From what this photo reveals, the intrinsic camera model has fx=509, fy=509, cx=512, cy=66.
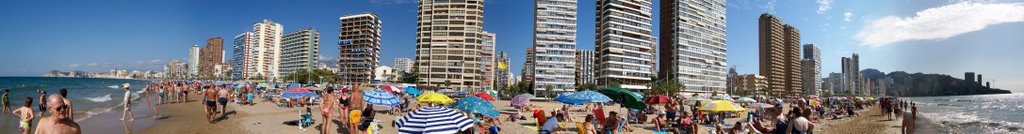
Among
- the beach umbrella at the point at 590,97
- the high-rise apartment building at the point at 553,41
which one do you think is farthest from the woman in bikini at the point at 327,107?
the high-rise apartment building at the point at 553,41

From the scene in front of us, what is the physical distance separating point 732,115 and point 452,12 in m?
82.8

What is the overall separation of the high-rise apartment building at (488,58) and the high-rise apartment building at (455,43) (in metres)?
7.93

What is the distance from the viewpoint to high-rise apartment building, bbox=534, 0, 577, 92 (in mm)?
90500

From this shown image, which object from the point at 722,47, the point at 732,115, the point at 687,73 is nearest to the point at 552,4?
the point at 687,73

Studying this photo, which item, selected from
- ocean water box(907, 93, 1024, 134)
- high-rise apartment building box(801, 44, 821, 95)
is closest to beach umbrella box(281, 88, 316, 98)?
ocean water box(907, 93, 1024, 134)

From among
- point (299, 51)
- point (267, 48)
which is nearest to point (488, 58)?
point (299, 51)

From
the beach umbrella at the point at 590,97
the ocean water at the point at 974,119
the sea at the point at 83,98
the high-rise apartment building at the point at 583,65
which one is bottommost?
the ocean water at the point at 974,119

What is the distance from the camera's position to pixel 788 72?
14488 cm

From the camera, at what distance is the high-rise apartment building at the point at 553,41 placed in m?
90.5

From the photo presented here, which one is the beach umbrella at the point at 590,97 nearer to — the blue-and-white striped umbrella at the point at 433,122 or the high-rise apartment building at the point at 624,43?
the blue-and-white striped umbrella at the point at 433,122

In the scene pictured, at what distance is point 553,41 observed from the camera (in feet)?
300

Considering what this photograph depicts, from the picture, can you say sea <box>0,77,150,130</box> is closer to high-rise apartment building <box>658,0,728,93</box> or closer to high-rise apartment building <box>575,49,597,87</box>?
high-rise apartment building <box>658,0,728,93</box>

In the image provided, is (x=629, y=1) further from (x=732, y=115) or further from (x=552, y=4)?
(x=732, y=115)

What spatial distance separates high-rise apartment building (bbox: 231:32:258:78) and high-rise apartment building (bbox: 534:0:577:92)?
123 metres
